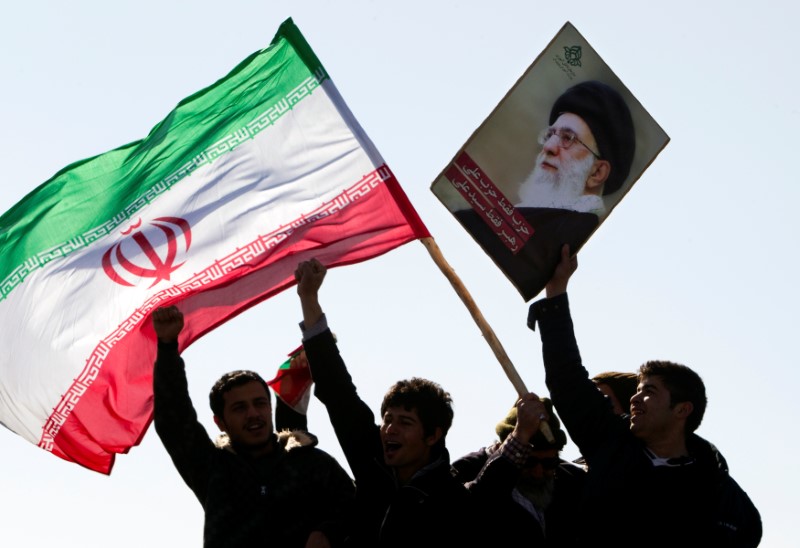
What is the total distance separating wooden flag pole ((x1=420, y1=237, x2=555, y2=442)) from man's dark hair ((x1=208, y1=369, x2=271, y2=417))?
1.42 m

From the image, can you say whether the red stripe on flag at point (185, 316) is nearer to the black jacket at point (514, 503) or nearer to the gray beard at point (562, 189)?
the gray beard at point (562, 189)

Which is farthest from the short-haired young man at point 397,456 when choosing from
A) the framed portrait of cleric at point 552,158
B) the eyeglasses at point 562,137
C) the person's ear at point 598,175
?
the eyeglasses at point 562,137

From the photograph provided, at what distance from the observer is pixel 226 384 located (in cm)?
1041

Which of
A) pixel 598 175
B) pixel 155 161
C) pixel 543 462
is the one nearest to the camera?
pixel 543 462

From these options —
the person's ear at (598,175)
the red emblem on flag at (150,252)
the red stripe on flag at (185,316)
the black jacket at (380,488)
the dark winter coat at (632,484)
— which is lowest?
the dark winter coat at (632,484)

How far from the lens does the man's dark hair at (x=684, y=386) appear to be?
31.9 feet

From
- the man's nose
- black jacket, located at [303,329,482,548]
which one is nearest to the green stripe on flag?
the man's nose

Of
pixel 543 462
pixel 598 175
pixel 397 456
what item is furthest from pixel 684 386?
pixel 397 456

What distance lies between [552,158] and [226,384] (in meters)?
2.64

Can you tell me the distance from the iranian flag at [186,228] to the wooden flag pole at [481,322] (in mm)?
260

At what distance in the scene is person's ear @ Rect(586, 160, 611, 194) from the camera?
1069 centimetres

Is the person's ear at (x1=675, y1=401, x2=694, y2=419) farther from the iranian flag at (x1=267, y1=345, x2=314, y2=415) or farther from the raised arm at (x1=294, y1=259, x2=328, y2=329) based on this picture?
the iranian flag at (x1=267, y1=345, x2=314, y2=415)

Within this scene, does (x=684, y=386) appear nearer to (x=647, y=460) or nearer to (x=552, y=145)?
(x=647, y=460)

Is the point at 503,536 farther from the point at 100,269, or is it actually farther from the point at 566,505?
the point at 100,269
